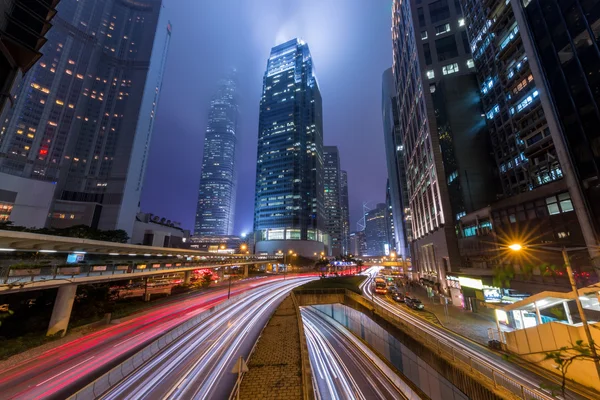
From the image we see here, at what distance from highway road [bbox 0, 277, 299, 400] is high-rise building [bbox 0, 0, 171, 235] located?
2951 inches

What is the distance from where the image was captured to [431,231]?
52406mm

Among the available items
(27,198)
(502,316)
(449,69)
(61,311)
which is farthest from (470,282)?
(27,198)

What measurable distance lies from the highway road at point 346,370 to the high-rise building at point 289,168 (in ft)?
309

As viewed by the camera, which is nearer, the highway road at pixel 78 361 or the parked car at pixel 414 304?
the highway road at pixel 78 361

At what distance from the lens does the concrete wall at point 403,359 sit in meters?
18.3

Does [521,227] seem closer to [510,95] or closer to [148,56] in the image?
[510,95]

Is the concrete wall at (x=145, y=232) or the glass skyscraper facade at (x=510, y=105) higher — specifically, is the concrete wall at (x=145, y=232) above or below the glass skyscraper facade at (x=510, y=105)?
below

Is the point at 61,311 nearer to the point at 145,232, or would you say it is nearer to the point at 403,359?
the point at 403,359

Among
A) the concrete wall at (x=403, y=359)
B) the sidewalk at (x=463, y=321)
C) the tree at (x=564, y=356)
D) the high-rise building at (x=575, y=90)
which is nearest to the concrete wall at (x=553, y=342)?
the sidewalk at (x=463, y=321)

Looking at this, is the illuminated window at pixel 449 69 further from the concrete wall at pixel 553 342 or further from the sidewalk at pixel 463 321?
the concrete wall at pixel 553 342

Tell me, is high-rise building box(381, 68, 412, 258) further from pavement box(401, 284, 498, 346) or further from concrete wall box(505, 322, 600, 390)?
concrete wall box(505, 322, 600, 390)

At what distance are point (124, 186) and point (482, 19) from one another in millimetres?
119156

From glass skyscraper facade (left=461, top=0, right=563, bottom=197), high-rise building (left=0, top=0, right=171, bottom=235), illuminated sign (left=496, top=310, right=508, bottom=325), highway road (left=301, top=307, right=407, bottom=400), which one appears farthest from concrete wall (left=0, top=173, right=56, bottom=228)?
glass skyscraper facade (left=461, top=0, right=563, bottom=197)

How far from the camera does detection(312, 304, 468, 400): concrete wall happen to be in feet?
60.0
